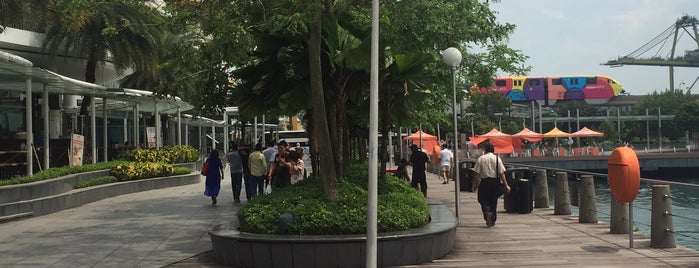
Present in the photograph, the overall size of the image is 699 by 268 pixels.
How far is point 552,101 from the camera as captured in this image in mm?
100000

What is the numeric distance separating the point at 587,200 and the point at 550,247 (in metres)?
3.20

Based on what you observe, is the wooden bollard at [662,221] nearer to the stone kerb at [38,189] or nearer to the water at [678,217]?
the water at [678,217]

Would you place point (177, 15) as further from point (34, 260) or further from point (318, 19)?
point (34, 260)

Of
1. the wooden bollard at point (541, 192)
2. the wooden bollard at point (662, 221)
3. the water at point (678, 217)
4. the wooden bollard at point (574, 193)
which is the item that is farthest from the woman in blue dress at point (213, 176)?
the wooden bollard at point (662, 221)

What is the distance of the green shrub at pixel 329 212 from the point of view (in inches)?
→ 329

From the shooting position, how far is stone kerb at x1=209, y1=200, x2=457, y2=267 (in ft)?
25.8

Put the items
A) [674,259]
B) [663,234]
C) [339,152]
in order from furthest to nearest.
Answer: [339,152], [663,234], [674,259]

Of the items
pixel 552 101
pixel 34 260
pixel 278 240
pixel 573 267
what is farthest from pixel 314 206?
pixel 552 101

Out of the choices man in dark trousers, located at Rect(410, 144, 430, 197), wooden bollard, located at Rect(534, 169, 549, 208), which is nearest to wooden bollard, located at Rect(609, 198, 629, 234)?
wooden bollard, located at Rect(534, 169, 549, 208)

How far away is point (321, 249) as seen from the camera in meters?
7.86

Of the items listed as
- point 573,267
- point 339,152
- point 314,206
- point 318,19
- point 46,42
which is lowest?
point 573,267

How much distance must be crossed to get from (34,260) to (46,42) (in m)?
20.8

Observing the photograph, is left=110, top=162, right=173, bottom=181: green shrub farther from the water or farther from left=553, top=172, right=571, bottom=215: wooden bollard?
the water

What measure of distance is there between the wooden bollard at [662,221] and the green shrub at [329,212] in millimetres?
3368
